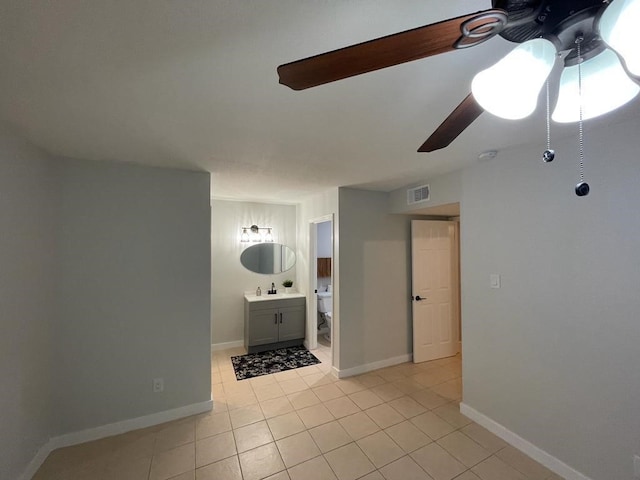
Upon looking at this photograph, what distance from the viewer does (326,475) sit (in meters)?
1.77

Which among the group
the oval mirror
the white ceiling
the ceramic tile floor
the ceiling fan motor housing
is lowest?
the ceramic tile floor

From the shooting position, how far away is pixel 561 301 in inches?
71.2

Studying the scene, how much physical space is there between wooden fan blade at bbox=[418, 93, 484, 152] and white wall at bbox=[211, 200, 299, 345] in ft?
11.4

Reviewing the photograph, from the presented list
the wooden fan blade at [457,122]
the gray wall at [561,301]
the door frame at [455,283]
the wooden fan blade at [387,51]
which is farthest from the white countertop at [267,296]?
the wooden fan blade at [387,51]

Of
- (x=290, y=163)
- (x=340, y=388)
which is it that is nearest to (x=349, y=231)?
(x=290, y=163)

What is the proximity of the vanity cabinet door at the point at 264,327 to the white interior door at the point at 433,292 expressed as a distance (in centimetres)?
199

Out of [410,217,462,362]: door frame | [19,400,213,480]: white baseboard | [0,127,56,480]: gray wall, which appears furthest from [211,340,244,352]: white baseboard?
[410,217,462,362]: door frame

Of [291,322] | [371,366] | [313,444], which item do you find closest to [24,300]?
[313,444]

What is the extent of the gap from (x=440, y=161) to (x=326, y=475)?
8.32 feet

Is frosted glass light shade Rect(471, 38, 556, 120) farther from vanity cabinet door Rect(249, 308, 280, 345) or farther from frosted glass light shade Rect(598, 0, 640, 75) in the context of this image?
vanity cabinet door Rect(249, 308, 280, 345)

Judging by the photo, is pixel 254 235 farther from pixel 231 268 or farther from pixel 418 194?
pixel 418 194

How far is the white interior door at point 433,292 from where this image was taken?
3.51 metres

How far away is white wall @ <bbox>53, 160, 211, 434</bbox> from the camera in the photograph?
2.11 m

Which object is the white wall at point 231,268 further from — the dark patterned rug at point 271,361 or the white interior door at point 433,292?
the white interior door at point 433,292
